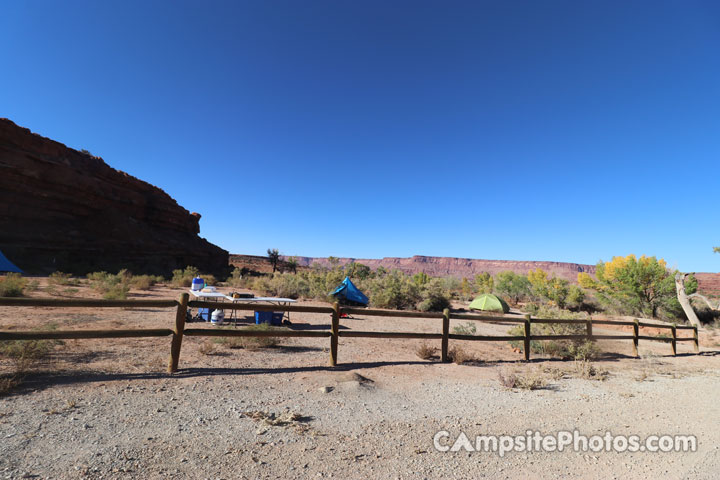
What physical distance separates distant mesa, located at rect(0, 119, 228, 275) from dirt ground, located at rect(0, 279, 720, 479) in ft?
107

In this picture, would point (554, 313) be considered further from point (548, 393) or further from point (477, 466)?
point (477, 466)

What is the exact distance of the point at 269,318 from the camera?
1016cm

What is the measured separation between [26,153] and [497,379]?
48.9 m

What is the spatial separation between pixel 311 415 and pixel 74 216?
47590mm

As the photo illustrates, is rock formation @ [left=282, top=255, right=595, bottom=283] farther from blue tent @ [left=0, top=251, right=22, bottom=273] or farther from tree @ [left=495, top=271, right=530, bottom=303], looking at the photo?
blue tent @ [left=0, top=251, right=22, bottom=273]

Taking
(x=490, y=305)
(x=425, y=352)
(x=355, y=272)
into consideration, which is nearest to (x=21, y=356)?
(x=425, y=352)

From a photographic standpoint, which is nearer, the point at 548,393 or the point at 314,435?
the point at 314,435

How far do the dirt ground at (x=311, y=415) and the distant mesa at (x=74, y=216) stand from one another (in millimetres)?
32664

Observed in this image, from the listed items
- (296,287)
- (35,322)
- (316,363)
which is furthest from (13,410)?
(296,287)

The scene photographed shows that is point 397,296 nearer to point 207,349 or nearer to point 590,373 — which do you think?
point 590,373

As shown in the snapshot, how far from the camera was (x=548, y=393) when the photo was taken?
5504mm

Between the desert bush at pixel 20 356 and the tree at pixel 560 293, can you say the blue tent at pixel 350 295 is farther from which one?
the tree at pixel 560 293

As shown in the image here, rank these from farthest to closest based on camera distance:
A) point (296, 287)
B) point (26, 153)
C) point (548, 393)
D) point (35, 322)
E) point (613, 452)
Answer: point (26, 153) → point (296, 287) → point (35, 322) → point (548, 393) → point (613, 452)

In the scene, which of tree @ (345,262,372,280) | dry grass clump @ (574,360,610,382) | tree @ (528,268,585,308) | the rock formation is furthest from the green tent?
the rock formation
